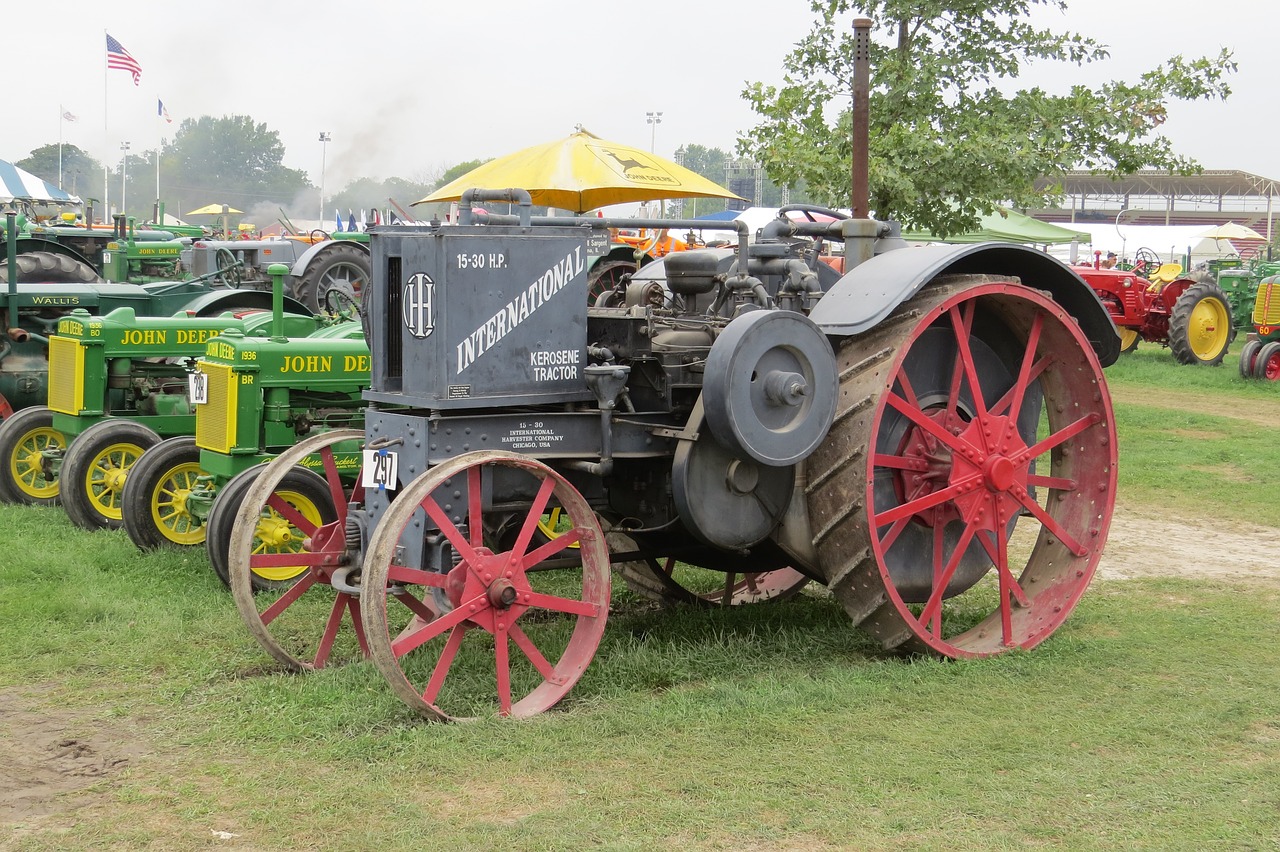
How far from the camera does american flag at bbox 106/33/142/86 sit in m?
36.0

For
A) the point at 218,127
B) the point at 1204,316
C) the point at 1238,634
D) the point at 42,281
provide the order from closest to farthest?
the point at 1238,634, the point at 42,281, the point at 1204,316, the point at 218,127

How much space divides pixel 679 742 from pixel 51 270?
41.5ft

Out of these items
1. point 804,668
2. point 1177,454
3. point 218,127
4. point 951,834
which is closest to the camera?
point 951,834

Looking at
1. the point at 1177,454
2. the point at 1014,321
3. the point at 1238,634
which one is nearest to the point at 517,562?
the point at 1014,321

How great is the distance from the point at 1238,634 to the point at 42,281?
1298 cm

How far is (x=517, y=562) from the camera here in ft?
16.0

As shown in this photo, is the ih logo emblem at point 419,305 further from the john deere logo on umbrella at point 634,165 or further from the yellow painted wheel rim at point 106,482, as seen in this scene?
the john deere logo on umbrella at point 634,165

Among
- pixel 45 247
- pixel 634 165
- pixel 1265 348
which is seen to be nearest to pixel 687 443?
pixel 634 165

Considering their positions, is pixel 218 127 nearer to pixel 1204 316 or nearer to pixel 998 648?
pixel 1204 316

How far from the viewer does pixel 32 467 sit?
974 cm

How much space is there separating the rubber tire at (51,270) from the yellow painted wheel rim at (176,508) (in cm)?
768

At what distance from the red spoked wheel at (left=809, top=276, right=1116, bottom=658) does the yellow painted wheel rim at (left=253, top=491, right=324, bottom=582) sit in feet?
9.48

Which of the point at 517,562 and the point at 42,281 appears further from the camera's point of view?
the point at 42,281

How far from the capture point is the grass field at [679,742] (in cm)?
392
